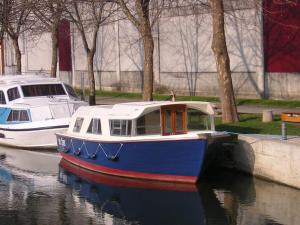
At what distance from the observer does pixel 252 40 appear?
102ft

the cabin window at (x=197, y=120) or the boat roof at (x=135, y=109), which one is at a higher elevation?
the boat roof at (x=135, y=109)

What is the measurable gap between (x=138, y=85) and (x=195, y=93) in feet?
19.3

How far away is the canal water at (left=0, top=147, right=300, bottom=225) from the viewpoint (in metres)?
14.5

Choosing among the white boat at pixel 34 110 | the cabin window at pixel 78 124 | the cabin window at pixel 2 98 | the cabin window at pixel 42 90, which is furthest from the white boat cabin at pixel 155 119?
the cabin window at pixel 2 98

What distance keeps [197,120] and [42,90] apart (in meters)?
10.0

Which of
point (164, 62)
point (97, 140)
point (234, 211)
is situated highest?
point (164, 62)

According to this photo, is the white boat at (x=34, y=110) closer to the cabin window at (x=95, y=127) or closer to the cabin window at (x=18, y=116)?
the cabin window at (x=18, y=116)

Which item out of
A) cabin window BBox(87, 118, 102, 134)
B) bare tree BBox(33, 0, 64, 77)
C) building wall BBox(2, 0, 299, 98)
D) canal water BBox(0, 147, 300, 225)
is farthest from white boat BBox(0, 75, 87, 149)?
cabin window BBox(87, 118, 102, 134)

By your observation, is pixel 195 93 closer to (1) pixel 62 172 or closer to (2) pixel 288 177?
(1) pixel 62 172

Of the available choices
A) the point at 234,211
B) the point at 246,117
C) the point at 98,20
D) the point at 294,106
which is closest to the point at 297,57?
the point at 294,106

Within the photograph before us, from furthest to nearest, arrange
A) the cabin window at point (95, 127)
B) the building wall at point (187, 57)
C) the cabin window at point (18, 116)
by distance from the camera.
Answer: the building wall at point (187, 57)
the cabin window at point (18, 116)
the cabin window at point (95, 127)

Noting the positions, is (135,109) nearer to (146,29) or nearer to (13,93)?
(146,29)

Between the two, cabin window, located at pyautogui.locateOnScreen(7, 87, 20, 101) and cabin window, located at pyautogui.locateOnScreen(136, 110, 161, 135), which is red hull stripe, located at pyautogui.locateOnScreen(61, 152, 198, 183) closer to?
cabin window, located at pyautogui.locateOnScreen(136, 110, 161, 135)

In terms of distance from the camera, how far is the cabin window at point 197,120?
17906 millimetres
